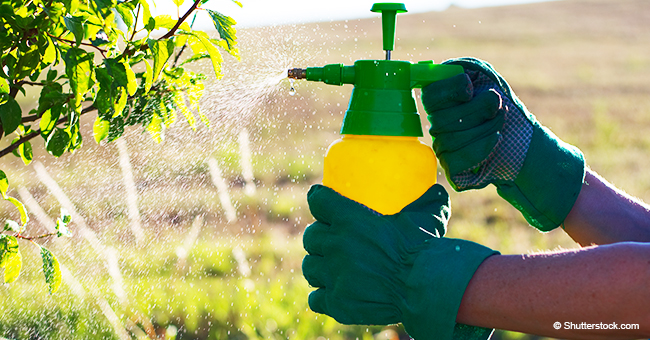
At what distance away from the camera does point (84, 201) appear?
536 centimetres

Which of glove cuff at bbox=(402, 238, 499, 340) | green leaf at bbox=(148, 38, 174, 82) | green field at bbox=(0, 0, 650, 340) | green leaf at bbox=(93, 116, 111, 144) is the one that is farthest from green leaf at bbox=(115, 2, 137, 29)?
glove cuff at bbox=(402, 238, 499, 340)

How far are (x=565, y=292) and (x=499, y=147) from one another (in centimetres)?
64

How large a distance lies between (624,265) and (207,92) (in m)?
1.77

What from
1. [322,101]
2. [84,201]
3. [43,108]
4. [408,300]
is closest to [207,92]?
[43,108]

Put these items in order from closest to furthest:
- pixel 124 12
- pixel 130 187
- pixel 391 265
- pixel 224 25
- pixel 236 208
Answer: pixel 391 265
pixel 124 12
pixel 224 25
pixel 130 187
pixel 236 208

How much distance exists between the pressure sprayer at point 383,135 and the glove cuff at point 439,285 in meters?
0.23

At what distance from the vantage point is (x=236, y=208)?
5375 mm

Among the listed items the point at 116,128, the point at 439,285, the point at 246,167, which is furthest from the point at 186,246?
the point at 439,285

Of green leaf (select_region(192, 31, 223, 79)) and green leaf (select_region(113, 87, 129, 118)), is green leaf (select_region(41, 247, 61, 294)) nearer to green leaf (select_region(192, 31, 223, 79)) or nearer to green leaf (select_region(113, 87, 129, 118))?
green leaf (select_region(113, 87, 129, 118))

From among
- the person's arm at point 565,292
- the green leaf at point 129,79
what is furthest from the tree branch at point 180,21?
the person's arm at point 565,292

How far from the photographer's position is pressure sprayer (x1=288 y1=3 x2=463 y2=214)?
149 centimetres

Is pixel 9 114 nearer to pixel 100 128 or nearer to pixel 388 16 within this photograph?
pixel 100 128

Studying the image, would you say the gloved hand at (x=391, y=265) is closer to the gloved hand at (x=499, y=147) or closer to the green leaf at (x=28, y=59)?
the gloved hand at (x=499, y=147)

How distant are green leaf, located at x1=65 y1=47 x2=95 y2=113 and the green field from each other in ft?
2.98
